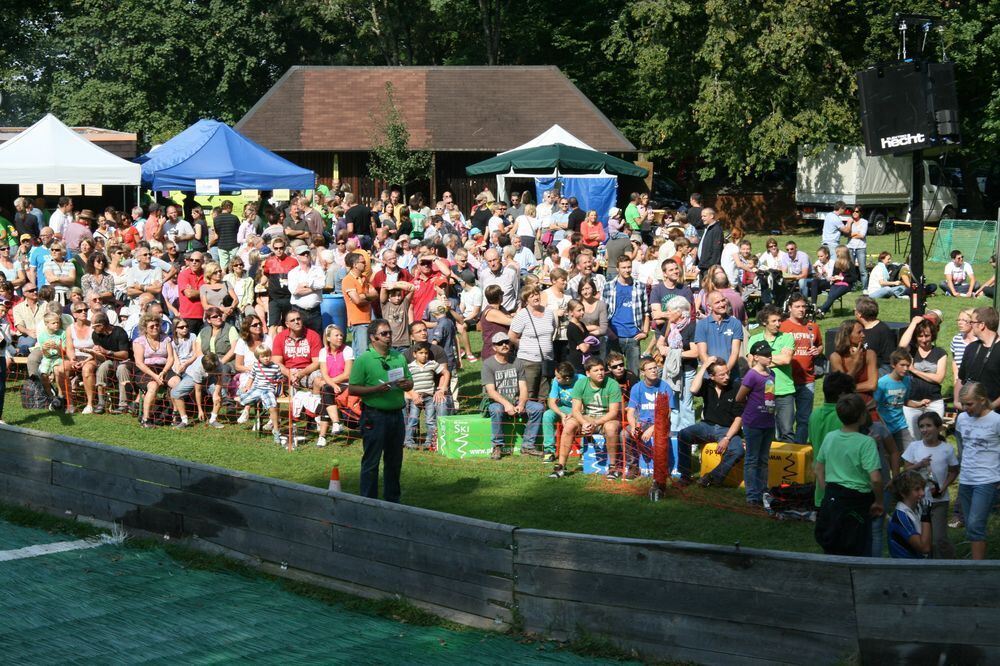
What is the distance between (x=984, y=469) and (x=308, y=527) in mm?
4813

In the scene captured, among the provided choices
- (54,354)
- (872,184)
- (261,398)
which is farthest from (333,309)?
(872,184)

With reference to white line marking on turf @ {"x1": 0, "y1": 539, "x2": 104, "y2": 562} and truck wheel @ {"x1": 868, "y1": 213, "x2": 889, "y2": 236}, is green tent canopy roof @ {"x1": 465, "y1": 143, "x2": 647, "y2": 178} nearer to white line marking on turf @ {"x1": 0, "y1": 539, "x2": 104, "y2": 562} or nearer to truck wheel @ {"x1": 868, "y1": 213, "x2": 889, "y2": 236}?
truck wheel @ {"x1": 868, "y1": 213, "x2": 889, "y2": 236}

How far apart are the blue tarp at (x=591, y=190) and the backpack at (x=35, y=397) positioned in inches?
614

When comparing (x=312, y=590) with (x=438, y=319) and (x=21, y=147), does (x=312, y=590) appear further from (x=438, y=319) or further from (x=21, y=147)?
(x=21, y=147)

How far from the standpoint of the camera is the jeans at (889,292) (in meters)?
20.1

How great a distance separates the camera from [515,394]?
42.0 ft

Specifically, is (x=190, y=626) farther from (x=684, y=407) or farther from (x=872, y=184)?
(x=872, y=184)

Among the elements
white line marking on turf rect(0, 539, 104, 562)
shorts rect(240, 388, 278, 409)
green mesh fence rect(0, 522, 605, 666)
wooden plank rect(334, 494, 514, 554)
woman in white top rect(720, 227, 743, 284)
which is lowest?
green mesh fence rect(0, 522, 605, 666)

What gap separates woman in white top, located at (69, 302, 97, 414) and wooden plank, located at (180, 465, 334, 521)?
5.92 m

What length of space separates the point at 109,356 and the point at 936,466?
9.85 m

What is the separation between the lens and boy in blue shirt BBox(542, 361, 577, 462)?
12.2 m

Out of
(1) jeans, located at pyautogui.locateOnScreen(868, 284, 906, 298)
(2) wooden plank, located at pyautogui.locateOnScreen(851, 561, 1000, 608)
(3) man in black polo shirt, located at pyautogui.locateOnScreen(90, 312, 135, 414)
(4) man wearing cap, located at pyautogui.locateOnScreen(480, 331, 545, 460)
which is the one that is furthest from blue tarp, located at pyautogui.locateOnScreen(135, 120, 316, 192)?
(2) wooden plank, located at pyautogui.locateOnScreen(851, 561, 1000, 608)

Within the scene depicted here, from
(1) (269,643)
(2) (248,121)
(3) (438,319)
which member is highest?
(2) (248,121)

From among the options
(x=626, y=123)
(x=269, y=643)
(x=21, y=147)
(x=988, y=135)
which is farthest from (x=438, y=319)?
(x=626, y=123)
